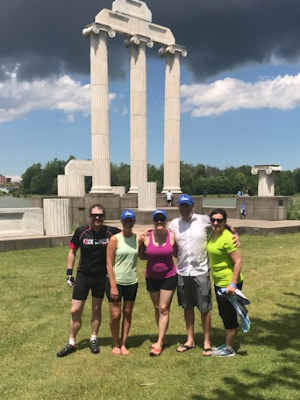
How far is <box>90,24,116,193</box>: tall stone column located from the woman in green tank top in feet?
59.3

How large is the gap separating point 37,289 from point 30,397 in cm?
395

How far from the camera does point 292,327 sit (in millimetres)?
5457

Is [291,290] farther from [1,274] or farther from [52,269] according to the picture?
[1,274]

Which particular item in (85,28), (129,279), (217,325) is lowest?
(217,325)

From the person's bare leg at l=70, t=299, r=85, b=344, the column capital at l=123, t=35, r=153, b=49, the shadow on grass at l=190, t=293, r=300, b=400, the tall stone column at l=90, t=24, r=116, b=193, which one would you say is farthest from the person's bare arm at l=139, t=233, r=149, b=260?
the column capital at l=123, t=35, r=153, b=49

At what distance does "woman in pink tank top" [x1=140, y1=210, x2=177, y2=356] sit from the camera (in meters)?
4.50

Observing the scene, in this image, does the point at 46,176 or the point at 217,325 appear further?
the point at 46,176

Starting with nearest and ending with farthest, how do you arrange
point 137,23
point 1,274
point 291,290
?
1. point 291,290
2. point 1,274
3. point 137,23

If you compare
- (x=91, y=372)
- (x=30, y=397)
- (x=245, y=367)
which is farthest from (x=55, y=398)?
(x=245, y=367)

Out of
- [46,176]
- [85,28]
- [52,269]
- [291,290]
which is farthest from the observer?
[46,176]

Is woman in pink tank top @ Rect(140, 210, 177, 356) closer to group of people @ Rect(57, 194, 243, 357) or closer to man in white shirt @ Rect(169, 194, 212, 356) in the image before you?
group of people @ Rect(57, 194, 243, 357)

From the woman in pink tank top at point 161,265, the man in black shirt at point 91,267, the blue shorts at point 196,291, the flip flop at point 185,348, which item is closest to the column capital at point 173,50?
the man in black shirt at point 91,267

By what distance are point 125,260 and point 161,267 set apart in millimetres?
429

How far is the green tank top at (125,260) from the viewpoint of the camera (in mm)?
4496
